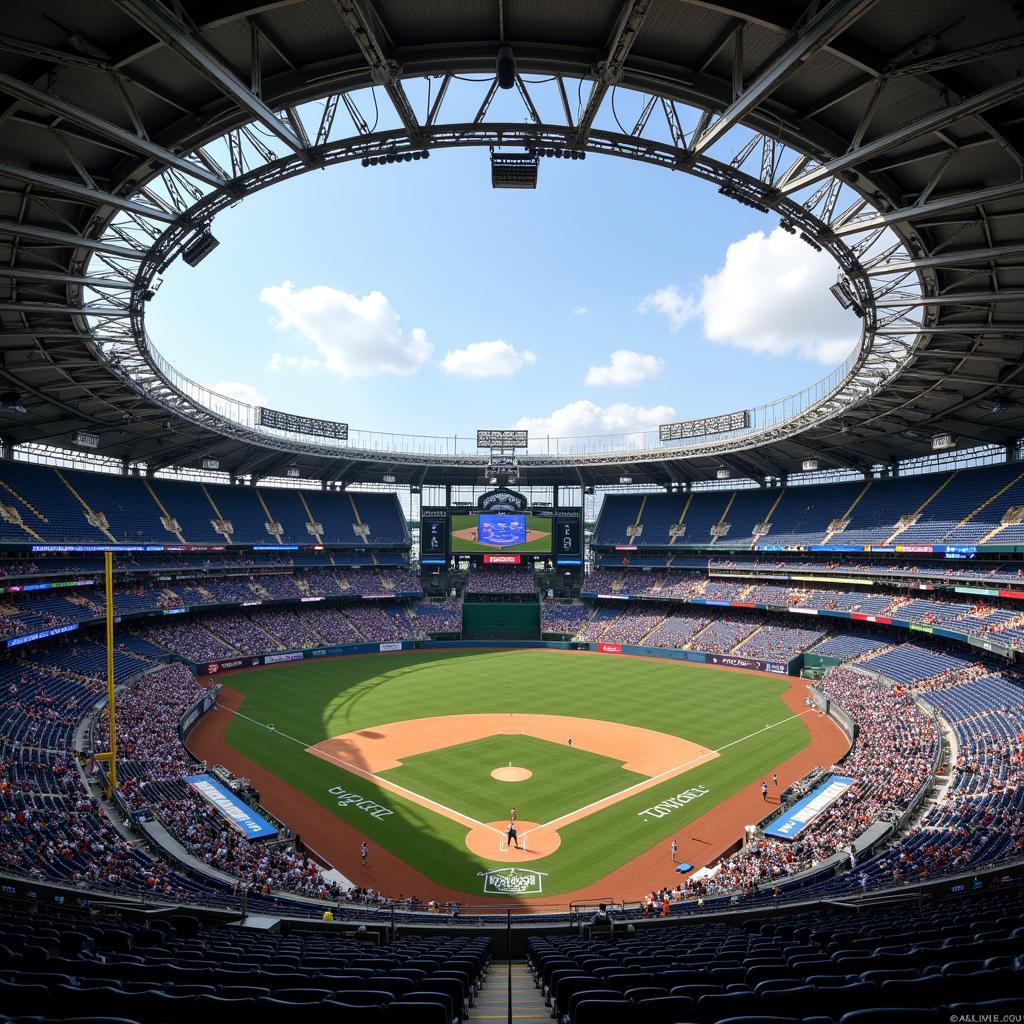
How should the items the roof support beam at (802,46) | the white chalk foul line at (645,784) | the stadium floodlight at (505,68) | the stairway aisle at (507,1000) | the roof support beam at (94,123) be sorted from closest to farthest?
the stairway aisle at (507,1000), the roof support beam at (802,46), the roof support beam at (94,123), the stadium floodlight at (505,68), the white chalk foul line at (645,784)

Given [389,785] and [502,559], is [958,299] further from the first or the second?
[502,559]

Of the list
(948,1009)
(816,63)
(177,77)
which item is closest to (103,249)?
(177,77)

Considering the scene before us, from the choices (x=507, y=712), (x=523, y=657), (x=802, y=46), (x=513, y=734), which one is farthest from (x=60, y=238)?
(x=523, y=657)

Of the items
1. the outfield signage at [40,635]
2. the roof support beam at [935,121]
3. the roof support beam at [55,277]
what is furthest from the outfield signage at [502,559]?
the roof support beam at [935,121]

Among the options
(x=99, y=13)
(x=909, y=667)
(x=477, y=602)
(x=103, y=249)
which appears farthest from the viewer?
(x=477, y=602)

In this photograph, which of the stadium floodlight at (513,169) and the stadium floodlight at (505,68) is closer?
the stadium floodlight at (505,68)

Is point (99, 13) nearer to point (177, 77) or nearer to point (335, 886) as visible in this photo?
point (177, 77)

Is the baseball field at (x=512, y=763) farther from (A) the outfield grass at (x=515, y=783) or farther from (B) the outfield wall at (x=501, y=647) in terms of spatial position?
(B) the outfield wall at (x=501, y=647)

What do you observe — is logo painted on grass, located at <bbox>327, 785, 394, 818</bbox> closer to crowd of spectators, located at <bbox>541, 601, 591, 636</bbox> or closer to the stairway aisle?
the stairway aisle
